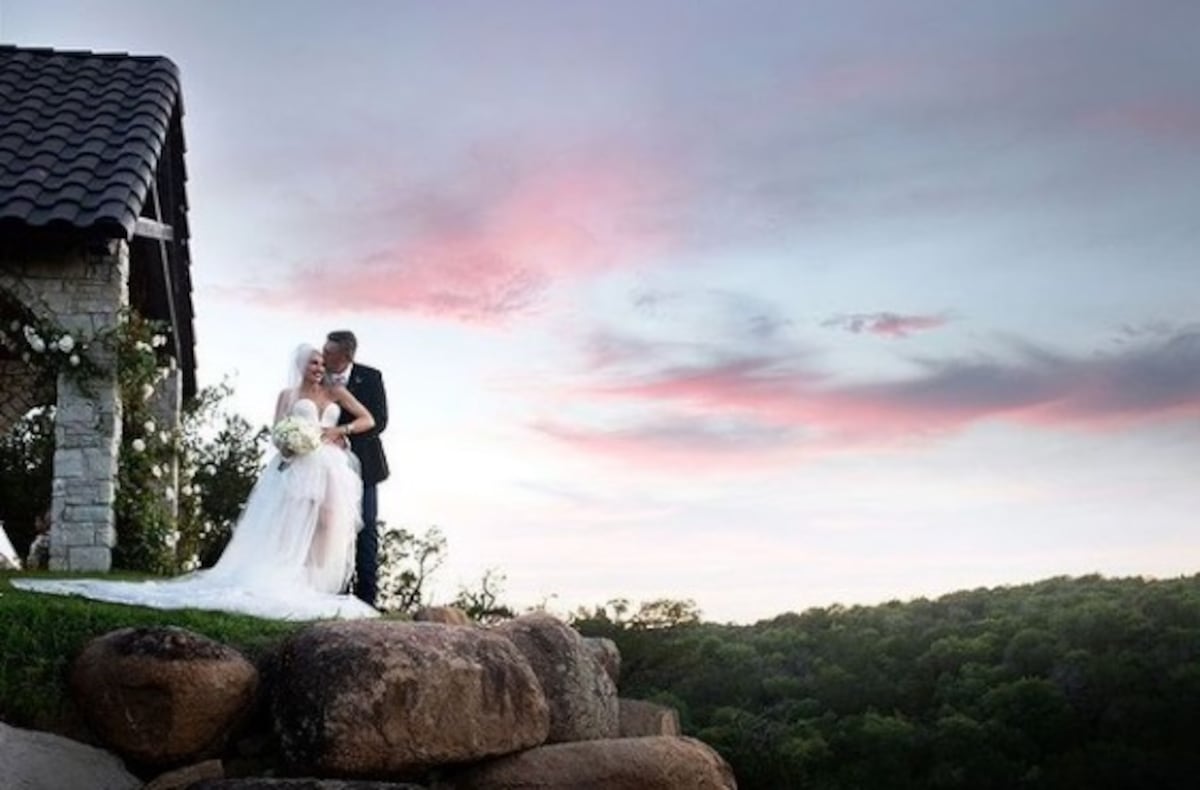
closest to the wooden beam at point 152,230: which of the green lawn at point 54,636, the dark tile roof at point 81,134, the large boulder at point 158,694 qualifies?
the dark tile roof at point 81,134

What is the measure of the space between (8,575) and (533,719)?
6.30 meters

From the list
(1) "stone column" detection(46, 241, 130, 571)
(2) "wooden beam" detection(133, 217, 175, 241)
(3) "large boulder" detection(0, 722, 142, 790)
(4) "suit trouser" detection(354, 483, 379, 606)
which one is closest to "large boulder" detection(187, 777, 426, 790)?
(3) "large boulder" detection(0, 722, 142, 790)

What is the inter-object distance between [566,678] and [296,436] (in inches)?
156

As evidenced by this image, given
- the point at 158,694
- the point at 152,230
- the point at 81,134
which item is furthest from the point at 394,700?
the point at 152,230

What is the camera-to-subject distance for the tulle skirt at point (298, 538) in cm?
1381

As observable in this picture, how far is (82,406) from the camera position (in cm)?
1708

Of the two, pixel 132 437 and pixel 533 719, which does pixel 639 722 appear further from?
pixel 132 437

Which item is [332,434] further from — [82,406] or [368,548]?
[82,406]

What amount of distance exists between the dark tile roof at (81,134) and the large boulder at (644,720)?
24.9 ft

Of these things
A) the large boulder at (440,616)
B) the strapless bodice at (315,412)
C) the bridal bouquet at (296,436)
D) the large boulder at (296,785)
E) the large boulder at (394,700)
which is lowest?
the large boulder at (296,785)

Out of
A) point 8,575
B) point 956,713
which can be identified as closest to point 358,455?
point 8,575

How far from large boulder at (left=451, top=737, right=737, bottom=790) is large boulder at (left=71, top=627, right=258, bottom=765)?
1.60 metres

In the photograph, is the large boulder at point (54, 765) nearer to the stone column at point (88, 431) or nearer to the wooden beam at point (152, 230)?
the stone column at point (88, 431)

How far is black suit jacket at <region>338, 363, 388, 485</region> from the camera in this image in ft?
48.8
